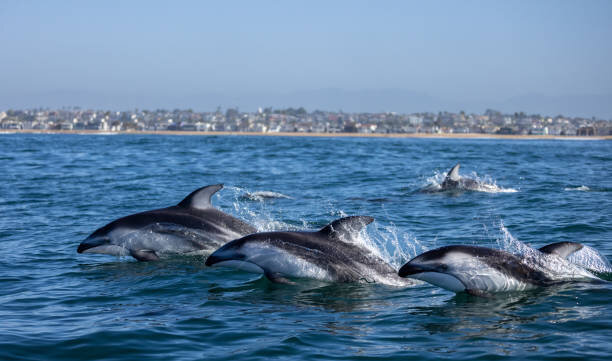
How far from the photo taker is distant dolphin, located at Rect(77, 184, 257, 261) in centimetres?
1252

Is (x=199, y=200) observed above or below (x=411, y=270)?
above

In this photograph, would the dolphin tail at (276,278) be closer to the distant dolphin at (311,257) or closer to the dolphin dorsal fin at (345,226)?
the distant dolphin at (311,257)

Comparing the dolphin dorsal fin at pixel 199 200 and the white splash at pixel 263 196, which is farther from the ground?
the dolphin dorsal fin at pixel 199 200

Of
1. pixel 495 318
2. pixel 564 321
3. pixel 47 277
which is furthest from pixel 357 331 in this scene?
pixel 47 277

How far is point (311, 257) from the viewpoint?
1046 cm

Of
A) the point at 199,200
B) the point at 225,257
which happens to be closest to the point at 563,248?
the point at 225,257

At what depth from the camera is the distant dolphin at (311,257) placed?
34.3 ft

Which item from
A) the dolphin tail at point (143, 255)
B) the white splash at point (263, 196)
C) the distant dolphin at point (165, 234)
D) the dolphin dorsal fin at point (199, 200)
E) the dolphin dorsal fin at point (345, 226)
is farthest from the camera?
the white splash at point (263, 196)

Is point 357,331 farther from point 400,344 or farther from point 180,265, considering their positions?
point 180,265

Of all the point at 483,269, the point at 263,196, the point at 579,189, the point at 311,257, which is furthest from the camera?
the point at 579,189

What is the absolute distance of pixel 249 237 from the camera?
35.4 ft

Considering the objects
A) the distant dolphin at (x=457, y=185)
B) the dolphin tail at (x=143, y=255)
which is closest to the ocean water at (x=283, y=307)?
the dolphin tail at (x=143, y=255)

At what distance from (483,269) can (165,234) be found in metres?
5.70

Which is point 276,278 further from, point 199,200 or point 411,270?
point 199,200
